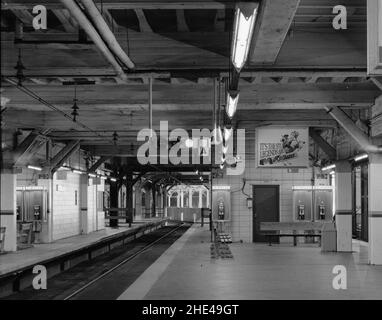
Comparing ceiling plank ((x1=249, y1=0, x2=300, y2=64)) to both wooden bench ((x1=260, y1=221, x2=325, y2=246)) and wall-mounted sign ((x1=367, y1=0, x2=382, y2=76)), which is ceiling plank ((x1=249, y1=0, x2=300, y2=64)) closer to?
wall-mounted sign ((x1=367, y1=0, x2=382, y2=76))

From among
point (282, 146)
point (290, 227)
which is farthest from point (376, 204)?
point (290, 227)

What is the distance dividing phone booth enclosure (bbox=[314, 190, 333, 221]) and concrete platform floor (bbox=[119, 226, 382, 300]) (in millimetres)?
3653

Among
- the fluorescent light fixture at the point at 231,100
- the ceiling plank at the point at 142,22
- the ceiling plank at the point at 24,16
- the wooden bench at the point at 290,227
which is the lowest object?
the wooden bench at the point at 290,227

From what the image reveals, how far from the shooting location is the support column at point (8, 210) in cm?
1620

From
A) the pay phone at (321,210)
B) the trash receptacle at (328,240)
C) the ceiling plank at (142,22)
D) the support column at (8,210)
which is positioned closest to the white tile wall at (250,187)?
the pay phone at (321,210)

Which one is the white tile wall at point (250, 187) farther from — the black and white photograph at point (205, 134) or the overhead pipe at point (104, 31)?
the overhead pipe at point (104, 31)

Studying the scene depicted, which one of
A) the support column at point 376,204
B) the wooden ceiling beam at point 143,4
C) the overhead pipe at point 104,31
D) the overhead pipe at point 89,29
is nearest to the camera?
the overhead pipe at point 89,29

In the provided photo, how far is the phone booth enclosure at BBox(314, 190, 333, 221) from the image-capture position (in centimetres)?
2014

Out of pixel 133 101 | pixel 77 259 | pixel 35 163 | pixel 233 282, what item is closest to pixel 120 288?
pixel 233 282

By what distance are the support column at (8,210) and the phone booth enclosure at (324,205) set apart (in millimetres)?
9921

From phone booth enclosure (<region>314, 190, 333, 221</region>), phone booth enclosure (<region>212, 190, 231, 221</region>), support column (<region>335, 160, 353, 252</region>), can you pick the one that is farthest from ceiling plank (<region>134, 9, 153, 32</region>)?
phone booth enclosure (<region>314, 190, 333, 221</region>)

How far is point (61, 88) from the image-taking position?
11.9m

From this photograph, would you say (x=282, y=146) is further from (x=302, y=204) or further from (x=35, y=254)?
(x=35, y=254)

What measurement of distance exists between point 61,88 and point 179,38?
177 inches
